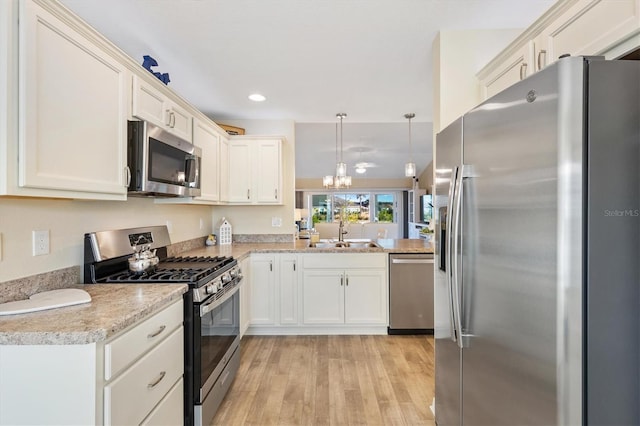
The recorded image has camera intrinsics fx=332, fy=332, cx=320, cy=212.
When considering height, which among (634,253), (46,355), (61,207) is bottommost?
(46,355)

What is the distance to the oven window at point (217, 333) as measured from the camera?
1884 millimetres

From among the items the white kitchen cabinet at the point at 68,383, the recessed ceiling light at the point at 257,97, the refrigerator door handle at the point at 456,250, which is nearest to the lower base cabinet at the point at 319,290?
the recessed ceiling light at the point at 257,97

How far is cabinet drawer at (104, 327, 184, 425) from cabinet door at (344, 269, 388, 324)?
2003 mm

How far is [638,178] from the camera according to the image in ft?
3.04

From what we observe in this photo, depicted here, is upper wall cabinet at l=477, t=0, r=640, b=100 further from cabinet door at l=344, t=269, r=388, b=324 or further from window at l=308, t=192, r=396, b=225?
window at l=308, t=192, r=396, b=225

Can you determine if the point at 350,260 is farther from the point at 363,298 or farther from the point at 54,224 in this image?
the point at 54,224

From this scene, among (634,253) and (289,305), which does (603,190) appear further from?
(289,305)

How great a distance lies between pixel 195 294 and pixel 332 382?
1.36m

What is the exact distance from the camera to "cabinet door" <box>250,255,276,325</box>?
11.2 feet

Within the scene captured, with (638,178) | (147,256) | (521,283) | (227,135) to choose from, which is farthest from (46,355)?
(227,135)

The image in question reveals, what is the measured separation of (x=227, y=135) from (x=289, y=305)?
194cm

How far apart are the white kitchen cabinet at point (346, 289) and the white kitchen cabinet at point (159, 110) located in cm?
171

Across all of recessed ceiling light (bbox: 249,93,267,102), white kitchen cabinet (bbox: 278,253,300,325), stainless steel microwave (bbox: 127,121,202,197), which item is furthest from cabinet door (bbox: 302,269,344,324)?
recessed ceiling light (bbox: 249,93,267,102)

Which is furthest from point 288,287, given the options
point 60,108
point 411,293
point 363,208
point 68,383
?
point 363,208
